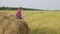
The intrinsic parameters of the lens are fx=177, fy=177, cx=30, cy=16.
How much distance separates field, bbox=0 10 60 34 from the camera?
175 centimetres

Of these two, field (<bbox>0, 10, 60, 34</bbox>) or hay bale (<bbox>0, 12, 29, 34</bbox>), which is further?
field (<bbox>0, 10, 60, 34</bbox>)

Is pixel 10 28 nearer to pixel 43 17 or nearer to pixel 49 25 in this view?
pixel 49 25

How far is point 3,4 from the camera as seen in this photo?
204 centimetres

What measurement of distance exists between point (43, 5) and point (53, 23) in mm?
226

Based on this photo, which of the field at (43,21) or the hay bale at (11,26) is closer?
the hay bale at (11,26)

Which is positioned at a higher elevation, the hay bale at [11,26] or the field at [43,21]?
the hay bale at [11,26]

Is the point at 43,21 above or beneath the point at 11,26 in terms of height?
beneath

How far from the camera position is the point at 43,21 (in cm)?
192

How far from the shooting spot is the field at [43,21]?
1.75m

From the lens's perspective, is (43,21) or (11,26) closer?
(11,26)

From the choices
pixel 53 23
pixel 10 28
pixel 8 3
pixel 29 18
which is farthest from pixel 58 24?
pixel 10 28

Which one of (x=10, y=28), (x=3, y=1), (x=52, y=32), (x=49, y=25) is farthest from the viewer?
(x=3, y=1)

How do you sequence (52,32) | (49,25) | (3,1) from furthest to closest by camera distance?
(3,1) < (49,25) < (52,32)

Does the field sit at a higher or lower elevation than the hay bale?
lower
